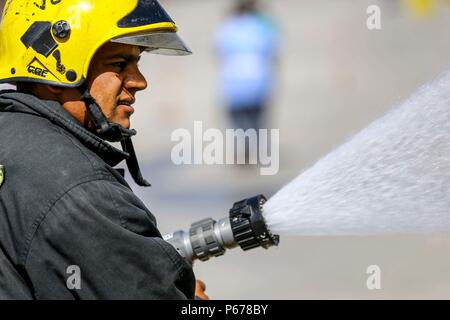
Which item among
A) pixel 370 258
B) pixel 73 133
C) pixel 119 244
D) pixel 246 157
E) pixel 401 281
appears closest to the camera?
pixel 119 244

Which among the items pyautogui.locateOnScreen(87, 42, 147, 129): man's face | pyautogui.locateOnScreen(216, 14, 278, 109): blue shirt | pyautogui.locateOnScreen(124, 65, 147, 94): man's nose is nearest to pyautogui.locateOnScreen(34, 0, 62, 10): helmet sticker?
pyautogui.locateOnScreen(87, 42, 147, 129): man's face

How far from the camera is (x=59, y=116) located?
3486 millimetres

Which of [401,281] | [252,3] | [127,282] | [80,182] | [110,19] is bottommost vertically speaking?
[401,281]

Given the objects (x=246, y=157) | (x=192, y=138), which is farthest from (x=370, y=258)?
(x=192, y=138)

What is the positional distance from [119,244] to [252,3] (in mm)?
8398

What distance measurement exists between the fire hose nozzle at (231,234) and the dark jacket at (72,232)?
0.55 metres

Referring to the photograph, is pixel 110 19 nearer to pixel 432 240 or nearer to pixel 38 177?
pixel 38 177

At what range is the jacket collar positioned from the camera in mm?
3455

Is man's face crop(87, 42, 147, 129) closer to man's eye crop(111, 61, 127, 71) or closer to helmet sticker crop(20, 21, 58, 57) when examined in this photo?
man's eye crop(111, 61, 127, 71)

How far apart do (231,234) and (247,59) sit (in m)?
7.46

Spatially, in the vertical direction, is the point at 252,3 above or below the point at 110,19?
above

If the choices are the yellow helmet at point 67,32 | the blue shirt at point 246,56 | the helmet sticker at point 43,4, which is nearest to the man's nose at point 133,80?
the yellow helmet at point 67,32

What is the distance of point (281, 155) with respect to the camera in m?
11.2

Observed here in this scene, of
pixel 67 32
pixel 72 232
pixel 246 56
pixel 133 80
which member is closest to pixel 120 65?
pixel 133 80
